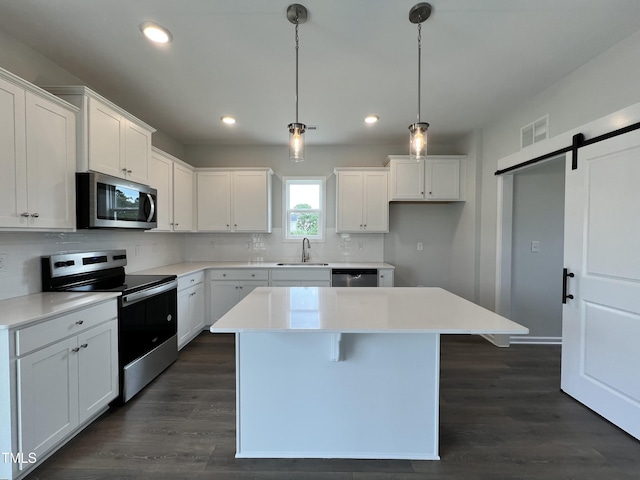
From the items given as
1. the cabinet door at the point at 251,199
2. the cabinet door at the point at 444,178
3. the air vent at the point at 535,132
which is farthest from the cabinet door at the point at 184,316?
the air vent at the point at 535,132

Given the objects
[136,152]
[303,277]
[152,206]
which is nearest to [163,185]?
[152,206]

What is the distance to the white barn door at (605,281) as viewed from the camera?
73.3 inches

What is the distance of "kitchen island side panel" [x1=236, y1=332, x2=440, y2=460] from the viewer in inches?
64.7

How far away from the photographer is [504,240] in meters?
3.22

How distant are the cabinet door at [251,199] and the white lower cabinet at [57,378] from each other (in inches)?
86.5

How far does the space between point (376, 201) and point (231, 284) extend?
7.50 feet

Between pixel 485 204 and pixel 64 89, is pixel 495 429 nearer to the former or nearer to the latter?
pixel 485 204

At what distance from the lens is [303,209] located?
4379 mm

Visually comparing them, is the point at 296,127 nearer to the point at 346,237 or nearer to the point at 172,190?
the point at 172,190

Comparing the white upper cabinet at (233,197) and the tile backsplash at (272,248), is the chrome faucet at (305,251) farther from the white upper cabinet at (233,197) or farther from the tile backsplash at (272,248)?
the white upper cabinet at (233,197)

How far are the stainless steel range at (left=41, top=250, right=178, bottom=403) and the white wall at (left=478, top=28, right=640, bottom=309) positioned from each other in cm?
355

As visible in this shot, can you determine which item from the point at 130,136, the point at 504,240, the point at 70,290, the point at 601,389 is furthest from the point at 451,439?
the point at 130,136

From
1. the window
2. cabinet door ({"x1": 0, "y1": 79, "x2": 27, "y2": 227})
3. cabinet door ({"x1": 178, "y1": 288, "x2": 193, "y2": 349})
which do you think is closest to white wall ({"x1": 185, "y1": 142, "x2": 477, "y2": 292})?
the window

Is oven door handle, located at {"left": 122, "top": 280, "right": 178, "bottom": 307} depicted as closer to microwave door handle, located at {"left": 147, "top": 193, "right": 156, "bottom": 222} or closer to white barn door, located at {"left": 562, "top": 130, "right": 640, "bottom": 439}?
microwave door handle, located at {"left": 147, "top": 193, "right": 156, "bottom": 222}
